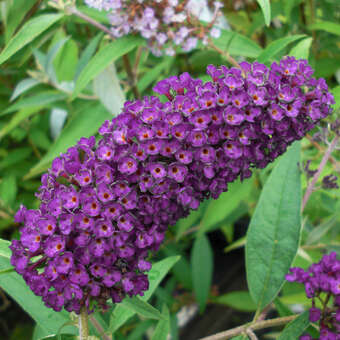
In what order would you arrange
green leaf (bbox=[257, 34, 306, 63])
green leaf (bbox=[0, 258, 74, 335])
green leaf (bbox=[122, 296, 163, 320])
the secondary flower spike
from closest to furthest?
1. the secondary flower spike
2. green leaf (bbox=[122, 296, 163, 320])
3. green leaf (bbox=[0, 258, 74, 335])
4. green leaf (bbox=[257, 34, 306, 63])

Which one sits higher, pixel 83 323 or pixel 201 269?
pixel 83 323

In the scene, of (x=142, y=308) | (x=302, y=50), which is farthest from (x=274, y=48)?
(x=142, y=308)

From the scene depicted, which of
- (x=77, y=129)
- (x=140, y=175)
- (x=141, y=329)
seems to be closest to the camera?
(x=140, y=175)

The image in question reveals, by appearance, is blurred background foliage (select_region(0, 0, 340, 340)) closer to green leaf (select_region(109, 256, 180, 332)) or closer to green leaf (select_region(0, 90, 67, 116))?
green leaf (select_region(0, 90, 67, 116))

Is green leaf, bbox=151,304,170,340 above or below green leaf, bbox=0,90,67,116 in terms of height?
below

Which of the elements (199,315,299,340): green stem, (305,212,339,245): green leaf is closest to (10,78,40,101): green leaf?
(199,315,299,340): green stem

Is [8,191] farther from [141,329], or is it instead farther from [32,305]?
[32,305]

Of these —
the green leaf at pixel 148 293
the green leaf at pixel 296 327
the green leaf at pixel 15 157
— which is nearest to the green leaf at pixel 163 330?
the green leaf at pixel 148 293
